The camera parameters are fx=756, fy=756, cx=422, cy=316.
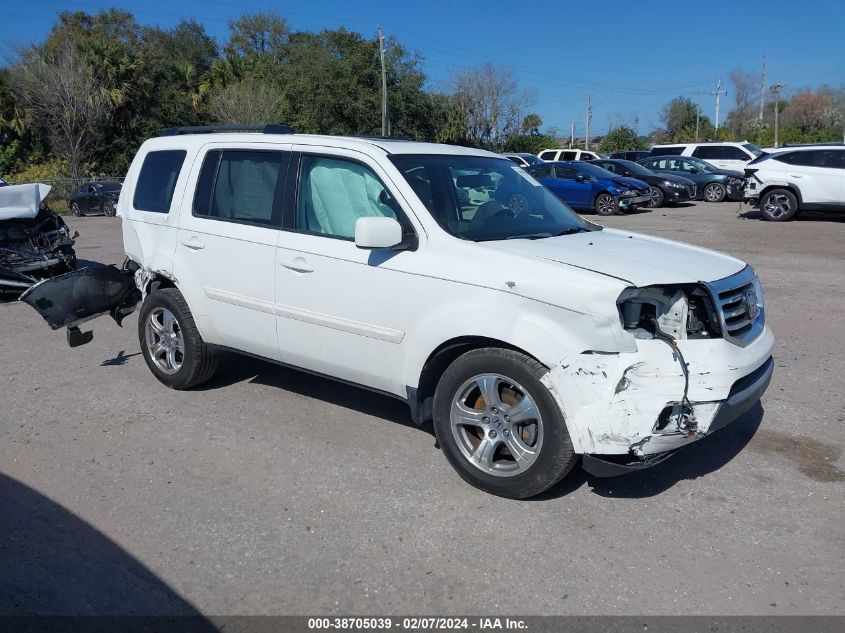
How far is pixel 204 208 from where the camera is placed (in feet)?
17.9

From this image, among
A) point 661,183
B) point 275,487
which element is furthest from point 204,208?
point 661,183

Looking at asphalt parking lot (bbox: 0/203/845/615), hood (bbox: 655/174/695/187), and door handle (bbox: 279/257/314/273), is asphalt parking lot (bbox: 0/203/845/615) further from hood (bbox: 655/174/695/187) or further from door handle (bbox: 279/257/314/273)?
hood (bbox: 655/174/695/187)

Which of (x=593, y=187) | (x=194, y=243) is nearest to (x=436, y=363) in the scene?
(x=194, y=243)

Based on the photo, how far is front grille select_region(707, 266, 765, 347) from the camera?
13.1ft

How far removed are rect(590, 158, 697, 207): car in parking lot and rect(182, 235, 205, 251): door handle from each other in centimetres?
1958

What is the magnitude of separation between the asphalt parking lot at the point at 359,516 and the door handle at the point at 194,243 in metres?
1.17

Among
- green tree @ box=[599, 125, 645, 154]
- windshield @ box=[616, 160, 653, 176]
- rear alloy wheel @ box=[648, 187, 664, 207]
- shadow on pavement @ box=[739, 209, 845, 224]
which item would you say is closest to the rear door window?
shadow on pavement @ box=[739, 209, 845, 224]

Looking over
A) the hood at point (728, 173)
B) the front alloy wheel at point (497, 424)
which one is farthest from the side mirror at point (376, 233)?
the hood at point (728, 173)

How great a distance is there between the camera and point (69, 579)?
341 centimetres

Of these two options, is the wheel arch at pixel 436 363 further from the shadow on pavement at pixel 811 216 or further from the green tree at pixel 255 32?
the green tree at pixel 255 32

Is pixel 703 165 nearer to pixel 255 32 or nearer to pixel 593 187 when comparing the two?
pixel 593 187

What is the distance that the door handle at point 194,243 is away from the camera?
538 cm

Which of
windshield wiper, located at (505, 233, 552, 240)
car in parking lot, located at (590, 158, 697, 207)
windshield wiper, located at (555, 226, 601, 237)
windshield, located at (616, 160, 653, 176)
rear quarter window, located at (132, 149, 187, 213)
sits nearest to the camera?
windshield wiper, located at (505, 233, 552, 240)

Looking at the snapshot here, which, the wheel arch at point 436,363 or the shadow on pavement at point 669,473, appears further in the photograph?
the shadow on pavement at point 669,473
